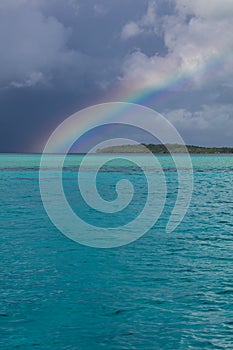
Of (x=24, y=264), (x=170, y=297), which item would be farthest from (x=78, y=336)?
(x=24, y=264)

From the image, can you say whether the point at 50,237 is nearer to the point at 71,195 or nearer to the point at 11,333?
the point at 11,333

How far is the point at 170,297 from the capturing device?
14.4 m

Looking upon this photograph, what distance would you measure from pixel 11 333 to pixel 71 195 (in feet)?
132

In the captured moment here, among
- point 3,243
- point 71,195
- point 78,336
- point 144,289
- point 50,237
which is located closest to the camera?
point 78,336

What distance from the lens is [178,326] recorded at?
12070 millimetres

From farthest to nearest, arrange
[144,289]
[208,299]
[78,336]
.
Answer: [144,289]
[208,299]
[78,336]

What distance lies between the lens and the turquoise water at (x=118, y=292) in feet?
37.6

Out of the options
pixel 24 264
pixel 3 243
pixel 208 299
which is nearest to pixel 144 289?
pixel 208 299

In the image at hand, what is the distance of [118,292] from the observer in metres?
15.0

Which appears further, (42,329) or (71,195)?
(71,195)

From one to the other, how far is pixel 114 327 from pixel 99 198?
36.6m

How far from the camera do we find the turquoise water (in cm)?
1147

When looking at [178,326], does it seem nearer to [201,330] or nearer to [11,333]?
[201,330]

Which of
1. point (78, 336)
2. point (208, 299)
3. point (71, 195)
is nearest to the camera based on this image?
point (78, 336)
